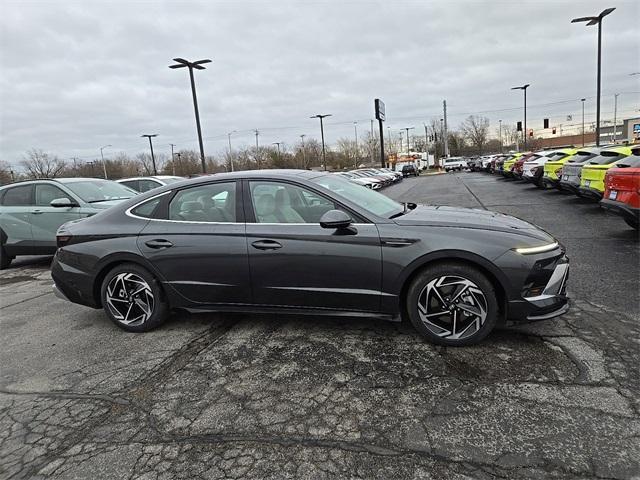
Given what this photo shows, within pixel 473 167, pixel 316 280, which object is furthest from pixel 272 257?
pixel 473 167

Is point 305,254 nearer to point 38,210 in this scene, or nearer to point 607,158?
point 38,210

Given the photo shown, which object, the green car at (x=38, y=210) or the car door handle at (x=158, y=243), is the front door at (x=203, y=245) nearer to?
the car door handle at (x=158, y=243)

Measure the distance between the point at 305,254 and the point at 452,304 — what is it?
1.27 m

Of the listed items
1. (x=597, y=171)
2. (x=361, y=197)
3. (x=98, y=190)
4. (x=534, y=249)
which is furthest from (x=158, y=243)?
(x=597, y=171)

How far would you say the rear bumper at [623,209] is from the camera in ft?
21.2

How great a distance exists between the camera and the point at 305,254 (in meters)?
3.57

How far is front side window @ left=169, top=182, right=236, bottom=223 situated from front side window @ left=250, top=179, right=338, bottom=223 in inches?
9.5

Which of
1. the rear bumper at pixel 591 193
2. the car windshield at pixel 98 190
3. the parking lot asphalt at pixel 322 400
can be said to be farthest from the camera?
the rear bumper at pixel 591 193

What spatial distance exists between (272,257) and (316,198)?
655mm

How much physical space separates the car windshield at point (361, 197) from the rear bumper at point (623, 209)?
14.9 feet

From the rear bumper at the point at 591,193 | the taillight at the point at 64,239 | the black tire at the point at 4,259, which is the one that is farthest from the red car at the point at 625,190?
the black tire at the point at 4,259

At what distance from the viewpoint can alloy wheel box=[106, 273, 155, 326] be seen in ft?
13.6

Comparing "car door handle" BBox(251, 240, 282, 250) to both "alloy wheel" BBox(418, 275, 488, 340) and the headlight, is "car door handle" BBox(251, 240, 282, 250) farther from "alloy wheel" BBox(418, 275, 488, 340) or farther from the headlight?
the headlight

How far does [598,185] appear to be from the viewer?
31.9ft
